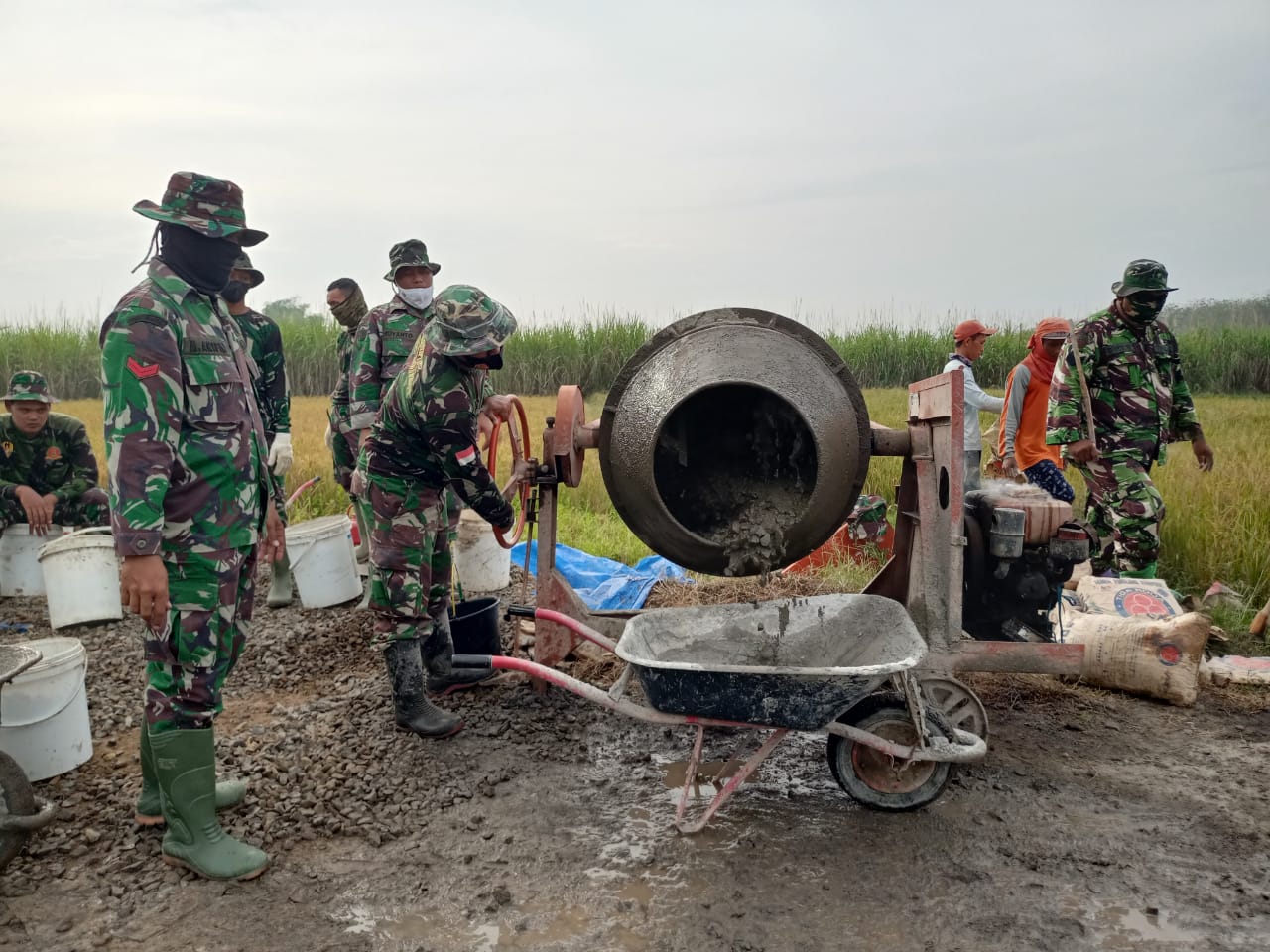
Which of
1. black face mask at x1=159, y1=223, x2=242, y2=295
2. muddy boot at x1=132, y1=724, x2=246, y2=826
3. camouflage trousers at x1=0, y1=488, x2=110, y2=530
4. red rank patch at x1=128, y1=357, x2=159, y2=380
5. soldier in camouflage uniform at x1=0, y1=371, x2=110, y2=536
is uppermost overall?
black face mask at x1=159, y1=223, x2=242, y2=295

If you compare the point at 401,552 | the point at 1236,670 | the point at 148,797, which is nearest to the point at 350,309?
the point at 401,552

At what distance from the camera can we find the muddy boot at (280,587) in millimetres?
5883

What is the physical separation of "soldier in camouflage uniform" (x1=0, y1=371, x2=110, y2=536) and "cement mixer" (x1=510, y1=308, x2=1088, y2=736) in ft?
13.4

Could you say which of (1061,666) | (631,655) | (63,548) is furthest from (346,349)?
(1061,666)

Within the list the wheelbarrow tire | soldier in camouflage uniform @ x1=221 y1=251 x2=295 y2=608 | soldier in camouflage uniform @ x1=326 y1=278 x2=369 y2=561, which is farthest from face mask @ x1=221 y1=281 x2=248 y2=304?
the wheelbarrow tire

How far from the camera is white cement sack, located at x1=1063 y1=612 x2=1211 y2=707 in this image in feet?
13.6

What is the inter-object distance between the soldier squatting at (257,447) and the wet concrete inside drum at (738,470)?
72 centimetres

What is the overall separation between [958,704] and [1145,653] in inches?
53.4

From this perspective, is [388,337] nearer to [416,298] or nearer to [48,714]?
[416,298]

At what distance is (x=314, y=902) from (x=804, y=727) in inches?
62.1

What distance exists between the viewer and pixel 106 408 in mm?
2543

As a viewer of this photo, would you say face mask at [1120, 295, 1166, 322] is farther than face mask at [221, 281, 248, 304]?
Yes

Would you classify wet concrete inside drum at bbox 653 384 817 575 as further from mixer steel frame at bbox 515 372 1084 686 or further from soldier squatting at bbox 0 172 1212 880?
soldier squatting at bbox 0 172 1212 880

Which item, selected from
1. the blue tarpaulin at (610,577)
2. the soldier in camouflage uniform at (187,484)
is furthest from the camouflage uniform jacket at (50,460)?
the soldier in camouflage uniform at (187,484)
